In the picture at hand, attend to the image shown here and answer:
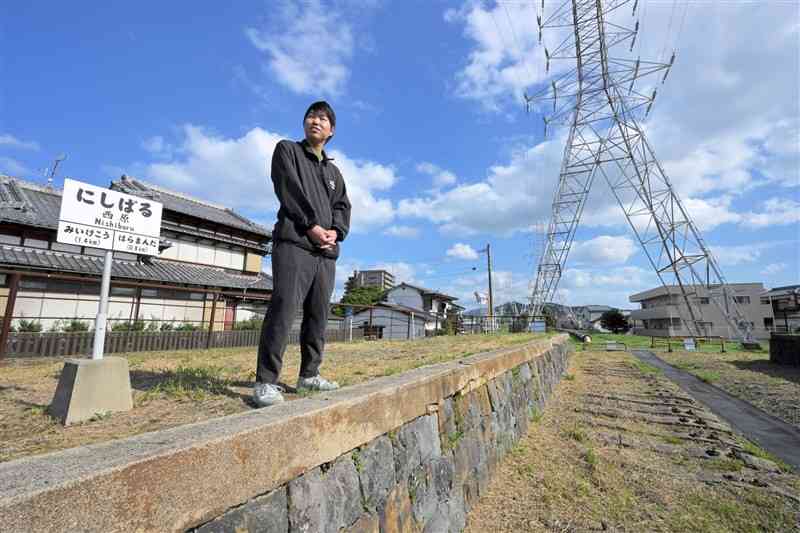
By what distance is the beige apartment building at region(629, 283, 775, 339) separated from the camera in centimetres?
3625

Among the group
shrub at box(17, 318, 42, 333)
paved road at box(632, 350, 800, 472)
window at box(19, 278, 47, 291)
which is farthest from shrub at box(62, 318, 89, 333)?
paved road at box(632, 350, 800, 472)

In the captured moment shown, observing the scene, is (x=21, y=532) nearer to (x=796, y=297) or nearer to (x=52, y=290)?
(x=52, y=290)

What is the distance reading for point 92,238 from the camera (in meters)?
2.70

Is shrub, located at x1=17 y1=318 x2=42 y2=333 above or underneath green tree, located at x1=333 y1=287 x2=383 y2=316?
underneath

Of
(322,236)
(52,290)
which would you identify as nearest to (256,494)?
(322,236)

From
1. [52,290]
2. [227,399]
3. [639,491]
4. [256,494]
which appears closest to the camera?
[256,494]

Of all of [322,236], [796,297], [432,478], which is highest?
[796,297]

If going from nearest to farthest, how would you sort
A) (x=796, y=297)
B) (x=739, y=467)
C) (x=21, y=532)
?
(x=21, y=532)
(x=739, y=467)
(x=796, y=297)

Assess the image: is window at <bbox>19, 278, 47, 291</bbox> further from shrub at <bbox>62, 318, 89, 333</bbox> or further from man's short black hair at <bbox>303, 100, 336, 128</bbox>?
man's short black hair at <bbox>303, 100, 336, 128</bbox>

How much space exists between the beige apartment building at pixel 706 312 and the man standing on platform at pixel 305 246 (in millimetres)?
40143

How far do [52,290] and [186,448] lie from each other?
1293cm

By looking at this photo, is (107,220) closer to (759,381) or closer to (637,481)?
(637,481)

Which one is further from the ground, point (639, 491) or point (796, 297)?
point (796, 297)

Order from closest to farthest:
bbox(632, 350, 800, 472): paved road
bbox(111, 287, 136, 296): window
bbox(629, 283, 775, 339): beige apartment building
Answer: bbox(632, 350, 800, 472): paved road
bbox(111, 287, 136, 296): window
bbox(629, 283, 775, 339): beige apartment building
